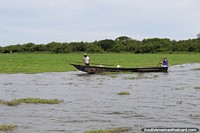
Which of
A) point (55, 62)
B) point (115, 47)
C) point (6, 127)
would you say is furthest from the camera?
point (115, 47)

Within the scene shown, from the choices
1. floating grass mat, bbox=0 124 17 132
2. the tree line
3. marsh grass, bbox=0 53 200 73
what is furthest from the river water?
the tree line

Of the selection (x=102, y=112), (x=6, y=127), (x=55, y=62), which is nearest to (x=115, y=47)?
(x=55, y=62)

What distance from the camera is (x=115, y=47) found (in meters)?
139


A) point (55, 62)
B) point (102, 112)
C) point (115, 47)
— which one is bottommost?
point (102, 112)

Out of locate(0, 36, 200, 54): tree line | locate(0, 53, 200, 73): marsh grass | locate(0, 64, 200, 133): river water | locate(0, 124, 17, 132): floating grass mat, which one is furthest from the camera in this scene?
locate(0, 36, 200, 54): tree line

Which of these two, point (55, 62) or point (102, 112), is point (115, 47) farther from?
point (102, 112)

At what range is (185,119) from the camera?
1279 centimetres

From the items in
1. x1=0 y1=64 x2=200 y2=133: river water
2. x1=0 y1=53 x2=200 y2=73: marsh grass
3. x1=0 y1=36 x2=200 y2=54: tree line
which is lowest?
x1=0 y1=64 x2=200 y2=133: river water

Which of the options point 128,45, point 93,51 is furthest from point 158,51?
point 93,51

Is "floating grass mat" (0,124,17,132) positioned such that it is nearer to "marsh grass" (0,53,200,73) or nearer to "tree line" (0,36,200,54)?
"marsh grass" (0,53,200,73)

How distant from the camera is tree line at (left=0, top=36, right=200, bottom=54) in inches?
4961

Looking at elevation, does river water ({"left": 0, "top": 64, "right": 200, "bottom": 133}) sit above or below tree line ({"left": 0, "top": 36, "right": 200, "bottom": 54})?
below

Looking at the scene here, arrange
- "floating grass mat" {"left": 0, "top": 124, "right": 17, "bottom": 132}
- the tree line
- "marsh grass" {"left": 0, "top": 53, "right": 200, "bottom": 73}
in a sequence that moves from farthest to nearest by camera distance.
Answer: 1. the tree line
2. "marsh grass" {"left": 0, "top": 53, "right": 200, "bottom": 73}
3. "floating grass mat" {"left": 0, "top": 124, "right": 17, "bottom": 132}

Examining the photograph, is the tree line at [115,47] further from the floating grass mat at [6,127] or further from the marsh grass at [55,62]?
the floating grass mat at [6,127]
